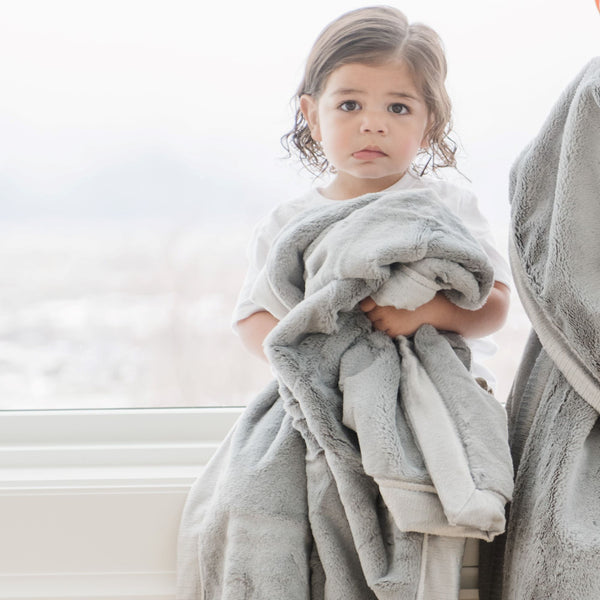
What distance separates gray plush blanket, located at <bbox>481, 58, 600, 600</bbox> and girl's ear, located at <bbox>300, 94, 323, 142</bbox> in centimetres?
36

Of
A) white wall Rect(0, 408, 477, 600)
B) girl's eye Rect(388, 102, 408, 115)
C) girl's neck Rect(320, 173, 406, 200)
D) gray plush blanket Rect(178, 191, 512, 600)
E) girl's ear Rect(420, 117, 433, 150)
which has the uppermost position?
girl's eye Rect(388, 102, 408, 115)

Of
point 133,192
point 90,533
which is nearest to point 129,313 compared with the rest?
point 133,192

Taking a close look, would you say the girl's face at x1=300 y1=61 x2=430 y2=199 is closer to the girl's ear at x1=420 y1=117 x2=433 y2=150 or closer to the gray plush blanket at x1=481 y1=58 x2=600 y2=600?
the girl's ear at x1=420 y1=117 x2=433 y2=150

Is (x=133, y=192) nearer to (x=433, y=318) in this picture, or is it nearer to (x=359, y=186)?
(x=359, y=186)

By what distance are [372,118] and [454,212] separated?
0.55ft

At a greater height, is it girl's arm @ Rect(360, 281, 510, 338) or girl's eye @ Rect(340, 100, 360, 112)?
girl's eye @ Rect(340, 100, 360, 112)

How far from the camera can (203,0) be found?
1.33m

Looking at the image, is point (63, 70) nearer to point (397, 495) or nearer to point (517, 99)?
point (517, 99)

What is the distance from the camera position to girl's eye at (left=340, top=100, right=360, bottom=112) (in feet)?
3.53

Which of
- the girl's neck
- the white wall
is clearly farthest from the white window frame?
the girl's neck

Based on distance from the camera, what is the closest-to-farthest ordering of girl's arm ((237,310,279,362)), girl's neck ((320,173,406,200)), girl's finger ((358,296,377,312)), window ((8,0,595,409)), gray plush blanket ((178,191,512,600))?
gray plush blanket ((178,191,512,600))
girl's finger ((358,296,377,312))
girl's arm ((237,310,279,362))
girl's neck ((320,173,406,200))
window ((8,0,595,409))

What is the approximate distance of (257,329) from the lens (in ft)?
3.40

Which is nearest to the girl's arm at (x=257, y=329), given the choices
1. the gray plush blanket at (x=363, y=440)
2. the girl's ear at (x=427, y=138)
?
the gray plush blanket at (x=363, y=440)

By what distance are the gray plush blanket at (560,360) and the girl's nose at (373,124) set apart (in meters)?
0.22
